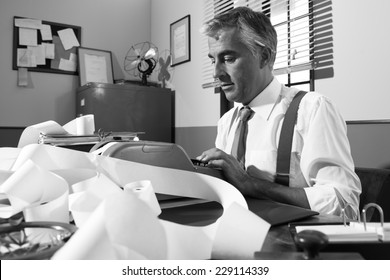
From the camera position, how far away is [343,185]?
1197 mm

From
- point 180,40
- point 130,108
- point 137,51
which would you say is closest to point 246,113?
point 130,108

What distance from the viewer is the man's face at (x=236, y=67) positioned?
1513 mm

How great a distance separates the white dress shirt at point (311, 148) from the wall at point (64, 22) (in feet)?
8.41

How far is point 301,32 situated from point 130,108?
1737 millimetres

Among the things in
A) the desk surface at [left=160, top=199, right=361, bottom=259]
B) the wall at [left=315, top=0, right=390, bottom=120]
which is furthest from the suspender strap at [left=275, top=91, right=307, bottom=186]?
the desk surface at [left=160, top=199, right=361, bottom=259]

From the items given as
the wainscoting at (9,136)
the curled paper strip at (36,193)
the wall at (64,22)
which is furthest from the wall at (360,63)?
the wainscoting at (9,136)

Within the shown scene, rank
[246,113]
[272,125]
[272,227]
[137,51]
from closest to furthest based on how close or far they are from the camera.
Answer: [272,227], [272,125], [246,113], [137,51]

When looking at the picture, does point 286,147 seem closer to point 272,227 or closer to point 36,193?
point 272,227

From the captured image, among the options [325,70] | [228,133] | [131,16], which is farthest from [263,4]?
[131,16]

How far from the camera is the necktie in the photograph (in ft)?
5.13

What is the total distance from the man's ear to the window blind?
635mm

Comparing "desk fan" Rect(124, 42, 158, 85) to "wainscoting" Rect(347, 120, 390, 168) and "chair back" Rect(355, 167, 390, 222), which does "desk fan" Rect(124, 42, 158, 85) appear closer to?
"wainscoting" Rect(347, 120, 390, 168)

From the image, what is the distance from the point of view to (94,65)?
3.68 m

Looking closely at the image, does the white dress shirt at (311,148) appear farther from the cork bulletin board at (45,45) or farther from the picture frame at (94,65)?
the cork bulletin board at (45,45)
